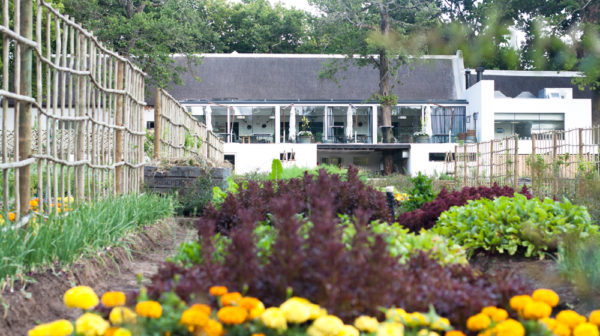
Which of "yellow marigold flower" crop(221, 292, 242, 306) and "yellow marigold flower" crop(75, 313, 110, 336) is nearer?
"yellow marigold flower" crop(75, 313, 110, 336)

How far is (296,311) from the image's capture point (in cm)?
185

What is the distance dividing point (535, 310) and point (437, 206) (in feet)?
12.9

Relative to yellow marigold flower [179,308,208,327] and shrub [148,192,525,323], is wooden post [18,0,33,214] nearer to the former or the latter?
shrub [148,192,525,323]

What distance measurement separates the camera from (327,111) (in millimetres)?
36406

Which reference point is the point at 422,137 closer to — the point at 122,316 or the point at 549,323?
the point at 549,323

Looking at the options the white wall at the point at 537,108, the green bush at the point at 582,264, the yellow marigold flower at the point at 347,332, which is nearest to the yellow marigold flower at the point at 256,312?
the yellow marigold flower at the point at 347,332

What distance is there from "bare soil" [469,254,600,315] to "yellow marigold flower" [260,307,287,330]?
1947 millimetres

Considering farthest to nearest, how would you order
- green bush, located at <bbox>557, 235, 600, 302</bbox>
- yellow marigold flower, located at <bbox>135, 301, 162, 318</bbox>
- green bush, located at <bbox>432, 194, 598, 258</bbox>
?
green bush, located at <bbox>432, 194, 598, 258</bbox> < green bush, located at <bbox>557, 235, 600, 302</bbox> < yellow marigold flower, located at <bbox>135, 301, 162, 318</bbox>

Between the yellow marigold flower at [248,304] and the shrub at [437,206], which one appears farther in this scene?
the shrub at [437,206]

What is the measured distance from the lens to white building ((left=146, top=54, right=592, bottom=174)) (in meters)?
32.5

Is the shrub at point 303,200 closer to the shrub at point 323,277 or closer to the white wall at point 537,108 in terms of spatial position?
the shrub at point 323,277

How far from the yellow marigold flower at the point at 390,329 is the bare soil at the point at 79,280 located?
1.21 m

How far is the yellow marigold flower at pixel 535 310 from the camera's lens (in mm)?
2099

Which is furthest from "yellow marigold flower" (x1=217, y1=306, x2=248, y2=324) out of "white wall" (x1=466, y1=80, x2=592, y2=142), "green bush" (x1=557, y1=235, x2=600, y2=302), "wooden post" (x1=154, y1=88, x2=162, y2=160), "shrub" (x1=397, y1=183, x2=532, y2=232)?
"white wall" (x1=466, y1=80, x2=592, y2=142)
